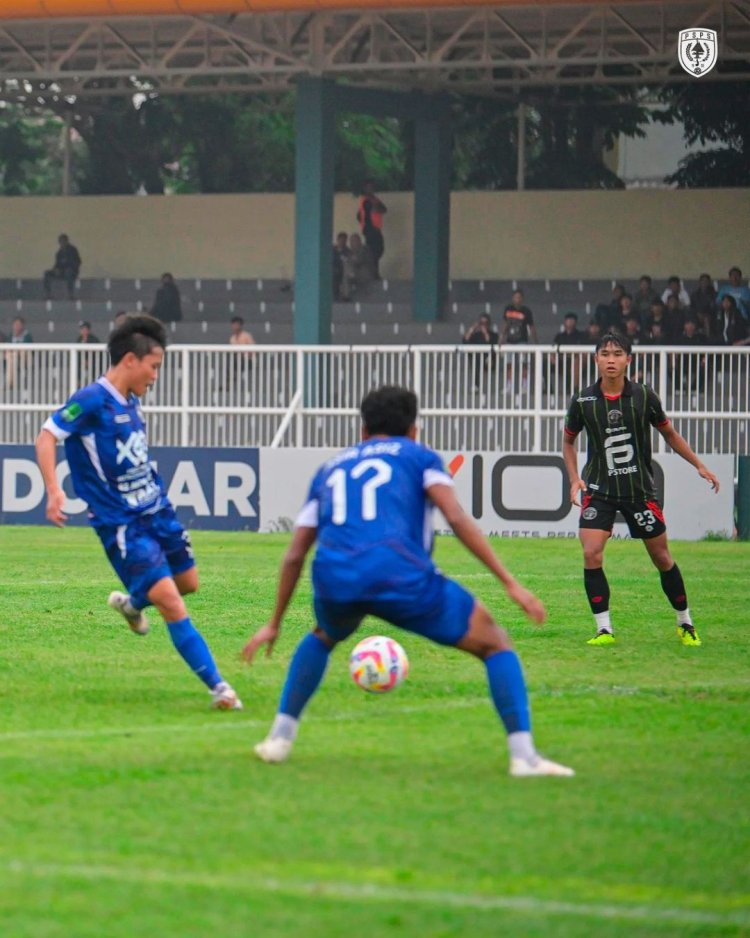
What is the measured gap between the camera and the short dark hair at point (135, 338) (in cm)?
846

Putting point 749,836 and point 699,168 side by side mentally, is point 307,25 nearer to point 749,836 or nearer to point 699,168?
point 699,168

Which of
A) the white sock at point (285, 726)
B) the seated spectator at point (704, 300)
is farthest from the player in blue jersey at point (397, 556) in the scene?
the seated spectator at point (704, 300)

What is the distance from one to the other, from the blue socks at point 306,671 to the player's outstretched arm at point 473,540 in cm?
74

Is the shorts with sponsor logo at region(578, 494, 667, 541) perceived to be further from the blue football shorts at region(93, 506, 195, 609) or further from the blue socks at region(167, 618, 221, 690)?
the blue socks at region(167, 618, 221, 690)

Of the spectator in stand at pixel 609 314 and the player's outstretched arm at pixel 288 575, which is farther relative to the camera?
the spectator in stand at pixel 609 314

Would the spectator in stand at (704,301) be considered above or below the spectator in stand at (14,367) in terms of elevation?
above

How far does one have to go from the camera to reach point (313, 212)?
29.5m

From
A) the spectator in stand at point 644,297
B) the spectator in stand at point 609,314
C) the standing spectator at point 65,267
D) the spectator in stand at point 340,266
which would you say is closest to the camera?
the spectator in stand at point 609,314

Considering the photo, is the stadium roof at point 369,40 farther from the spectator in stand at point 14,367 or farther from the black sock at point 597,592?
the black sock at point 597,592

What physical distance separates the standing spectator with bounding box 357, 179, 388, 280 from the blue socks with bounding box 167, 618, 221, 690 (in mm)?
27152

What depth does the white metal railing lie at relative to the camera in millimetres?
22031

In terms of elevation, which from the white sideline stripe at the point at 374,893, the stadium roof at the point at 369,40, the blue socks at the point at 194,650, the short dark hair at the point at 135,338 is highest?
the stadium roof at the point at 369,40

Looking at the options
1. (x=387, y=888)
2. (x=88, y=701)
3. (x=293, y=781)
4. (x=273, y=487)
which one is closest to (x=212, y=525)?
(x=273, y=487)

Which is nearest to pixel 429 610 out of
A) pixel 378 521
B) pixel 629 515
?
pixel 378 521
